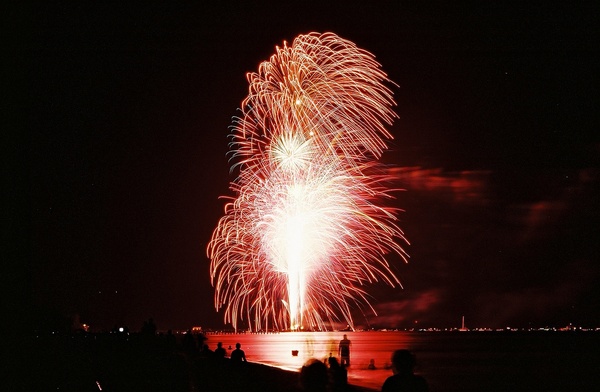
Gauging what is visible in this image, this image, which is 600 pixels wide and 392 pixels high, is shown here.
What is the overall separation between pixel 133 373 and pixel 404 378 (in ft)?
45.0

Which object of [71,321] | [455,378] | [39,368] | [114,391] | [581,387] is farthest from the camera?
[71,321]

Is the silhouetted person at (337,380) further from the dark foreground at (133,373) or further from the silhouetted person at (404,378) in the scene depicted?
the dark foreground at (133,373)

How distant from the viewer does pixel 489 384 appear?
34406 millimetres

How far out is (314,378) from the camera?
203 inches

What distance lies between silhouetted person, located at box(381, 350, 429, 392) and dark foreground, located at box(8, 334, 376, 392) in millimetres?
6972

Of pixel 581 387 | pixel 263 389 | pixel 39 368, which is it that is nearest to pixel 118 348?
pixel 39 368

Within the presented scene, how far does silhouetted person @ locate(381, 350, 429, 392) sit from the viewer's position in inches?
223

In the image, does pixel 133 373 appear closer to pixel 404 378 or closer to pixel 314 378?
pixel 404 378

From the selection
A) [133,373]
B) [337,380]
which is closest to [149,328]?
[133,373]

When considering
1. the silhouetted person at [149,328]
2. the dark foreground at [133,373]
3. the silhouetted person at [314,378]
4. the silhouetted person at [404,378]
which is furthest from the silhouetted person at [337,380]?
the silhouetted person at [149,328]

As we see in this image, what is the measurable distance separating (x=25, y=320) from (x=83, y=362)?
13236 mm

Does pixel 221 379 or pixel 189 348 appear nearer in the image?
pixel 221 379

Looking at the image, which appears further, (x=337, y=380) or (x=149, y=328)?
(x=149, y=328)

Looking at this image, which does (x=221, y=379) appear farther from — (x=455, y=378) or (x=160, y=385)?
(x=455, y=378)
